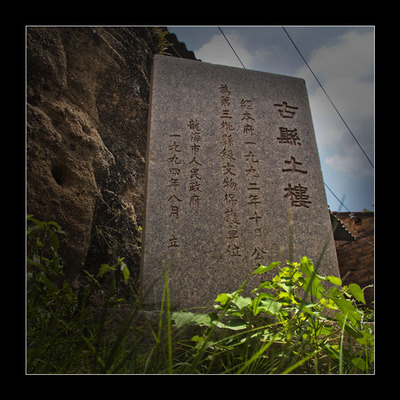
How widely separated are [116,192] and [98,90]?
3.95 ft

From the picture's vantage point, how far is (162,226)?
230 centimetres

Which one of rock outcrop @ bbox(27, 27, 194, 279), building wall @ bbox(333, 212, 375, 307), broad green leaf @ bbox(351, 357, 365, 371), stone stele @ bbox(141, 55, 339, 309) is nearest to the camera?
broad green leaf @ bbox(351, 357, 365, 371)

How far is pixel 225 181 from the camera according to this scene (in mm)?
2527

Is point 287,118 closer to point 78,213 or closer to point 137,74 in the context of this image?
point 78,213

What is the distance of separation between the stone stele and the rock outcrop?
586 millimetres

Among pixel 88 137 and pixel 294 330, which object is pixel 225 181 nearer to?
pixel 294 330

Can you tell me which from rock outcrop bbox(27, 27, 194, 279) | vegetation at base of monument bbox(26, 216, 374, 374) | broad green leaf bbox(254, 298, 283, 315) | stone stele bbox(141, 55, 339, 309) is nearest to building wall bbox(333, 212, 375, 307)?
stone stele bbox(141, 55, 339, 309)

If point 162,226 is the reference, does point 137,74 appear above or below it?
above

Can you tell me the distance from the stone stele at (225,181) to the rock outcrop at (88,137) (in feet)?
1.92

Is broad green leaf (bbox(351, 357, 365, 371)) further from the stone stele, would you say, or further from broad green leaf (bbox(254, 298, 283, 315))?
the stone stele

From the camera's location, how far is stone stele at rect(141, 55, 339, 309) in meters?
2.26

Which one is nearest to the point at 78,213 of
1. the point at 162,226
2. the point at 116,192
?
the point at 116,192

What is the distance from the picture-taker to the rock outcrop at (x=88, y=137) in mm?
2789

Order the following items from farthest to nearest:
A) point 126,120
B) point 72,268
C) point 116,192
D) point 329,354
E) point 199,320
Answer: point 126,120 < point 116,192 < point 72,268 < point 199,320 < point 329,354
